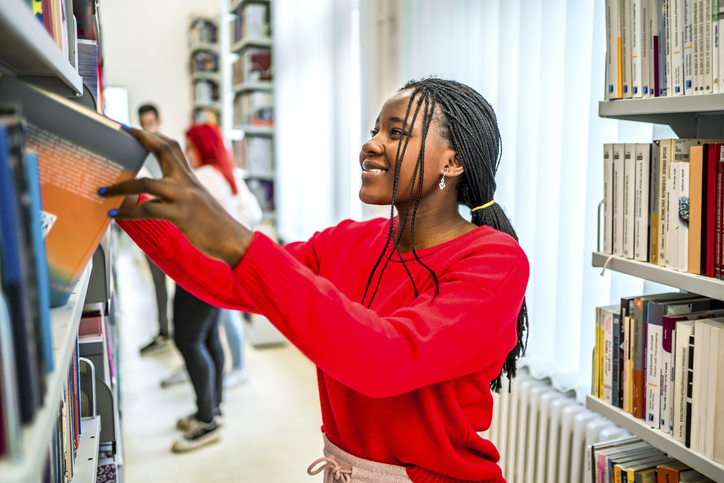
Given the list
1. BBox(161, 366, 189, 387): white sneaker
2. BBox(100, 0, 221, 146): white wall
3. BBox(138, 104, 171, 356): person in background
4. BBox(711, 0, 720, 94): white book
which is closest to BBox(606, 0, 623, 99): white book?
BBox(711, 0, 720, 94): white book

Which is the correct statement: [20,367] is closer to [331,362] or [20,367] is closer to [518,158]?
[331,362]

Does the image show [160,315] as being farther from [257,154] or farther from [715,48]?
[715,48]

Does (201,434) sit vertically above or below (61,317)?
below

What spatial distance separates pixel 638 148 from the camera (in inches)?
48.2

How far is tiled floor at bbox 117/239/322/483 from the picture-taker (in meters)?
2.32

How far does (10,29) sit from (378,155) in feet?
2.27

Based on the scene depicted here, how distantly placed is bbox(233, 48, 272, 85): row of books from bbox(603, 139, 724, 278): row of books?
12.9ft

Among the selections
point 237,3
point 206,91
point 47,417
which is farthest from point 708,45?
point 206,91

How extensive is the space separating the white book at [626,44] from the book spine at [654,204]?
0.45 ft

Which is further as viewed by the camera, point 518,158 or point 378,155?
point 518,158

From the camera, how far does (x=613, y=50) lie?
124 cm

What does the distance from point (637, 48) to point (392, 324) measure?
865 millimetres

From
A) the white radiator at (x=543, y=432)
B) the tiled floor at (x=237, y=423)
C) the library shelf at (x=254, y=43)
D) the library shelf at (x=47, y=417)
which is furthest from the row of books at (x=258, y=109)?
the library shelf at (x=47, y=417)

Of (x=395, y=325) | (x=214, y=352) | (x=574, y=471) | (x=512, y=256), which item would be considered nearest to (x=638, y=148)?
(x=512, y=256)
